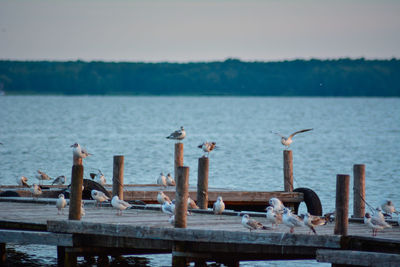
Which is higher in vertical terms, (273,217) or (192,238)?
(273,217)

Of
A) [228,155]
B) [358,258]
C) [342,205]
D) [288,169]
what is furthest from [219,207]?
[228,155]

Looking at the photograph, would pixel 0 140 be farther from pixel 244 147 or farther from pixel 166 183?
pixel 166 183

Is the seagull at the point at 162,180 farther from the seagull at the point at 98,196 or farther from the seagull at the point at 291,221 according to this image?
the seagull at the point at 291,221

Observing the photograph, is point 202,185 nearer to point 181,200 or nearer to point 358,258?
point 181,200

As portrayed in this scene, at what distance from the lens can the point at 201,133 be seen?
85.1 m

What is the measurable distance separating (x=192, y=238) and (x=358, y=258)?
9.34 ft

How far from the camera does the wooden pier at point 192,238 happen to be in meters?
13.6

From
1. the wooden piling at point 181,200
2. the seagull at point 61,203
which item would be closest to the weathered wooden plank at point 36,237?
the seagull at point 61,203

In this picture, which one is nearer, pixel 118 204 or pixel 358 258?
pixel 358 258

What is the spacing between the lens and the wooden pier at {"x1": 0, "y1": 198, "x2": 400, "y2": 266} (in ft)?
44.7

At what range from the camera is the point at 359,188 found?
17781 millimetres

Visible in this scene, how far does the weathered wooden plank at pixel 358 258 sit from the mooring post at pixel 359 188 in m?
4.45

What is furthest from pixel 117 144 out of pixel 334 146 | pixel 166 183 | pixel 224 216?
pixel 224 216

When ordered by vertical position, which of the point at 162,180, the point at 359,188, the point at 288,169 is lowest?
the point at 162,180
